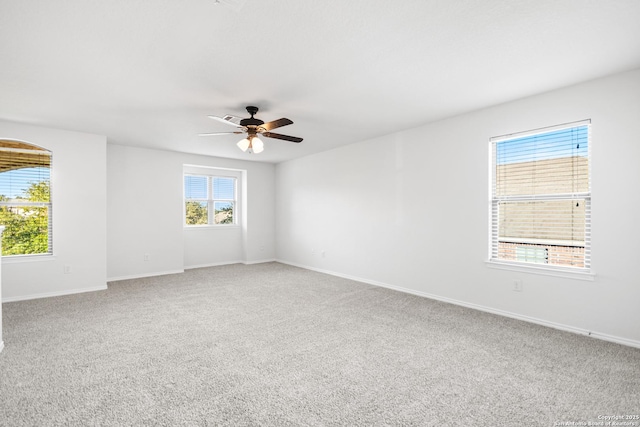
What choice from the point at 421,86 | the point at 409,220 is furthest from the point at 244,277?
the point at 421,86

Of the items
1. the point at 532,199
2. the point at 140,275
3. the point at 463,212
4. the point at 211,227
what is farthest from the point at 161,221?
the point at 532,199

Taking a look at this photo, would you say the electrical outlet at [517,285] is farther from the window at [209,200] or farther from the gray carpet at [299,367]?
the window at [209,200]

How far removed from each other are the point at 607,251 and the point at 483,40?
2.31 metres

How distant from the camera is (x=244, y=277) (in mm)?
5777

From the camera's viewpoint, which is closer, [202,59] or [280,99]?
[202,59]

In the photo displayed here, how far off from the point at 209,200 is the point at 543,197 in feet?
20.4

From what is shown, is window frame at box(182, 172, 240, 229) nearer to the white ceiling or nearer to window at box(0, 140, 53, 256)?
window at box(0, 140, 53, 256)

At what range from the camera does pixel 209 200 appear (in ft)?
23.4

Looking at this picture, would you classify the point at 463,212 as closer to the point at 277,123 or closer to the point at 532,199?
the point at 532,199

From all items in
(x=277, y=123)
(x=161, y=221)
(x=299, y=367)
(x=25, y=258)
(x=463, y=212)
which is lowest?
(x=299, y=367)

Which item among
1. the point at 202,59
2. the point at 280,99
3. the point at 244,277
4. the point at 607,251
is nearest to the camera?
the point at 202,59

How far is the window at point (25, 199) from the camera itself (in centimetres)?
438

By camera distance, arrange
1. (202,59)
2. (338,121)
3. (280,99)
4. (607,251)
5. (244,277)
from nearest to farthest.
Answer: (202,59)
(607,251)
(280,99)
(338,121)
(244,277)

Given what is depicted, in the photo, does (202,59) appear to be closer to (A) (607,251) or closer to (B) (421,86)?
(B) (421,86)
